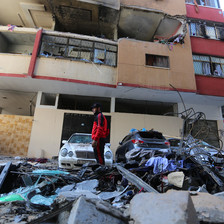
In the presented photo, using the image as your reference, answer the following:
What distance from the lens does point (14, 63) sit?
865 cm

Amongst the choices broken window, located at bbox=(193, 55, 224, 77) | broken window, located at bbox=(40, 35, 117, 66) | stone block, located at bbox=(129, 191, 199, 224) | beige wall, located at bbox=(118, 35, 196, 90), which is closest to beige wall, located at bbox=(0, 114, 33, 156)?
broken window, located at bbox=(40, 35, 117, 66)

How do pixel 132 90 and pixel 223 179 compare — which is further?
pixel 132 90

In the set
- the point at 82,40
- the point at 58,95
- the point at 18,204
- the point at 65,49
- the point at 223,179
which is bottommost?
the point at 18,204

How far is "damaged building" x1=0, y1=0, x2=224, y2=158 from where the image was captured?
9086 millimetres

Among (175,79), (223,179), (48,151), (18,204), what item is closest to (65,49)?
(48,151)

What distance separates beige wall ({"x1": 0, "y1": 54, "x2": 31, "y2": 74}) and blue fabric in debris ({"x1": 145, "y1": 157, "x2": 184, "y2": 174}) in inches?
320

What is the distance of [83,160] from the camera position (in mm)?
4957

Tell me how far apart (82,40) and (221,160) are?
30.4 feet

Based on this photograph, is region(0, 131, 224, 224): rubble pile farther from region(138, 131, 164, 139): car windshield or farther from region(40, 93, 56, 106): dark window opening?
region(40, 93, 56, 106): dark window opening

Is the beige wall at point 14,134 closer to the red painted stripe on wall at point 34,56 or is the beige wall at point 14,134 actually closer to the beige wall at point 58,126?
the beige wall at point 58,126

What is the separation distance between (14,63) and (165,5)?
1031cm

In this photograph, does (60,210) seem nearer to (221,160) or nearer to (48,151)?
(221,160)

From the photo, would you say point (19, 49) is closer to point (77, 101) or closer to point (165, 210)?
point (77, 101)

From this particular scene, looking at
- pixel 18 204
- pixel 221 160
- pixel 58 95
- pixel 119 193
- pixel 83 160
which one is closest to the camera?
pixel 18 204
